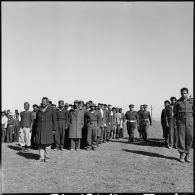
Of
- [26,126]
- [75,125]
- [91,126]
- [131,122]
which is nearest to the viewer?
[26,126]

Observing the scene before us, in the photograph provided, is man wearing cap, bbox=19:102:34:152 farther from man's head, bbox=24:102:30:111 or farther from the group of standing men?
the group of standing men

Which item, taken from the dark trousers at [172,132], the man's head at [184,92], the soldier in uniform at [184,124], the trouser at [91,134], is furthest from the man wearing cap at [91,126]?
the man's head at [184,92]

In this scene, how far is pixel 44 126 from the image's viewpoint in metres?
11.7

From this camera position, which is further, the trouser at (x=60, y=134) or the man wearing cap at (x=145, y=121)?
the man wearing cap at (x=145, y=121)

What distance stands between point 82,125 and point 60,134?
1103 millimetres

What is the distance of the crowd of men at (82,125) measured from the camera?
11.4 meters

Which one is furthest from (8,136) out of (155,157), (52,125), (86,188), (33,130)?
(86,188)

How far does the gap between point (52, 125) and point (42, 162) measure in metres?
1.34

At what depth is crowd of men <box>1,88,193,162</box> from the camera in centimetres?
1145

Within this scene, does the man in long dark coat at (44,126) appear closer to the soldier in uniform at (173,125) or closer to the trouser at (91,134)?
the trouser at (91,134)

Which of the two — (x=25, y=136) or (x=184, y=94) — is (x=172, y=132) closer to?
(x=184, y=94)

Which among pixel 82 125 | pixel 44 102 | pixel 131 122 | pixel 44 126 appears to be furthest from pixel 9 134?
pixel 44 102

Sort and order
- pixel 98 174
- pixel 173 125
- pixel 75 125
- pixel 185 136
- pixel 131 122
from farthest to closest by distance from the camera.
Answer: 1. pixel 131 122
2. pixel 173 125
3. pixel 75 125
4. pixel 185 136
5. pixel 98 174

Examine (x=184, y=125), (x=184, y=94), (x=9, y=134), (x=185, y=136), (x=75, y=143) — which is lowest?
(x=9, y=134)
